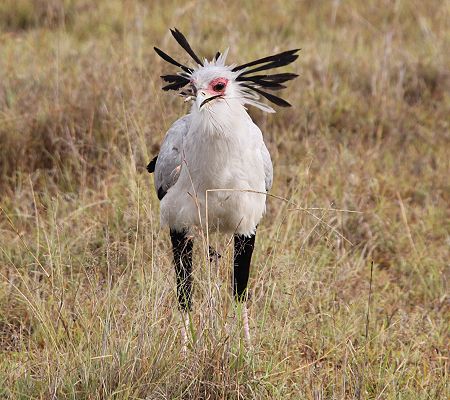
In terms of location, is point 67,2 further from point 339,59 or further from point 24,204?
point 24,204

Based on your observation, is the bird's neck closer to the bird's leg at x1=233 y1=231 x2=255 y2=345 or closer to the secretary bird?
the secretary bird

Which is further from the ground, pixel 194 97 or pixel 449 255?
pixel 194 97

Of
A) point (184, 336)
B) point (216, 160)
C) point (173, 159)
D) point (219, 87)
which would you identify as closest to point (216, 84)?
point (219, 87)

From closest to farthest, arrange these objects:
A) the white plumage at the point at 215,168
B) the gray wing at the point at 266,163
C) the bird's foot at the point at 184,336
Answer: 1. the bird's foot at the point at 184,336
2. the white plumage at the point at 215,168
3. the gray wing at the point at 266,163

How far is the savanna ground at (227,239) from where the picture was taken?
2.99m

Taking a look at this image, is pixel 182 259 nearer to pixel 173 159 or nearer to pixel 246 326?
pixel 173 159

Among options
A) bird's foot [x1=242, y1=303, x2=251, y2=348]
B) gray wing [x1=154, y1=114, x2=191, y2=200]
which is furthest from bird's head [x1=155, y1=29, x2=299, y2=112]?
bird's foot [x1=242, y1=303, x2=251, y2=348]

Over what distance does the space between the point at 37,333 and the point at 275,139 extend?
2326mm

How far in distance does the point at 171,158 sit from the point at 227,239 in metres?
0.44

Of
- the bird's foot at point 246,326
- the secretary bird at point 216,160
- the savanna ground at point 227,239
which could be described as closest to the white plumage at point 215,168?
the secretary bird at point 216,160

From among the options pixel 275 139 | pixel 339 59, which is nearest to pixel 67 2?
pixel 339 59

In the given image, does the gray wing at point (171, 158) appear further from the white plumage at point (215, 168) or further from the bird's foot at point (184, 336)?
the bird's foot at point (184, 336)

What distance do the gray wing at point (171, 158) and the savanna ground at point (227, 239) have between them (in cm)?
15

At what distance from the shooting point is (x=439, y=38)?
6902mm
